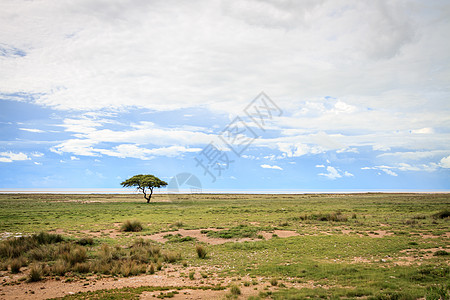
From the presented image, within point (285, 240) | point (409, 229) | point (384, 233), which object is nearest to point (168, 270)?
point (285, 240)

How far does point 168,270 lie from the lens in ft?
49.9

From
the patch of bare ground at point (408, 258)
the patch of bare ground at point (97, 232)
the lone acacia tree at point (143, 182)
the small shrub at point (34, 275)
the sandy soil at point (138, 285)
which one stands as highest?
the lone acacia tree at point (143, 182)

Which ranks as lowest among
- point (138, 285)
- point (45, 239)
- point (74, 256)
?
point (138, 285)

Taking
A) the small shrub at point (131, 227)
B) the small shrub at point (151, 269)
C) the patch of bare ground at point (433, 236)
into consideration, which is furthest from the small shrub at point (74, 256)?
the patch of bare ground at point (433, 236)

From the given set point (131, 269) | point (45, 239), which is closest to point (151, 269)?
point (131, 269)

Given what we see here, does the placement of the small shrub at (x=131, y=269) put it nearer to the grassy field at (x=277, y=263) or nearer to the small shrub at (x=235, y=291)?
the grassy field at (x=277, y=263)

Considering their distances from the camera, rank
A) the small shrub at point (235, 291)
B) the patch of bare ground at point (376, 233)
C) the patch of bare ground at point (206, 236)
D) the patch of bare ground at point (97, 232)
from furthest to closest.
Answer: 1. the patch of bare ground at point (97, 232)
2. the patch of bare ground at point (376, 233)
3. the patch of bare ground at point (206, 236)
4. the small shrub at point (235, 291)

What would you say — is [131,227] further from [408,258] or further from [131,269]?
[408,258]

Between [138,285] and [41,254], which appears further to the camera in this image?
[41,254]

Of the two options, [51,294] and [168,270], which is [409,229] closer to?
[168,270]

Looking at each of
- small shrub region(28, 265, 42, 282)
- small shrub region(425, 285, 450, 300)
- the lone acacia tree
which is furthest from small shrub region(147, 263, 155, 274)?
the lone acacia tree

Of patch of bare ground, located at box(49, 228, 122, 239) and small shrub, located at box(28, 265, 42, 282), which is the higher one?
small shrub, located at box(28, 265, 42, 282)

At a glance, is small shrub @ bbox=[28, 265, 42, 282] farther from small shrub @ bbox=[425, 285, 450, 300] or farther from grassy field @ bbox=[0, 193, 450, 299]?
small shrub @ bbox=[425, 285, 450, 300]

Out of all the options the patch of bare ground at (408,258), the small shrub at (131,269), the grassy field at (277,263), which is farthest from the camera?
the patch of bare ground at (408,258)
